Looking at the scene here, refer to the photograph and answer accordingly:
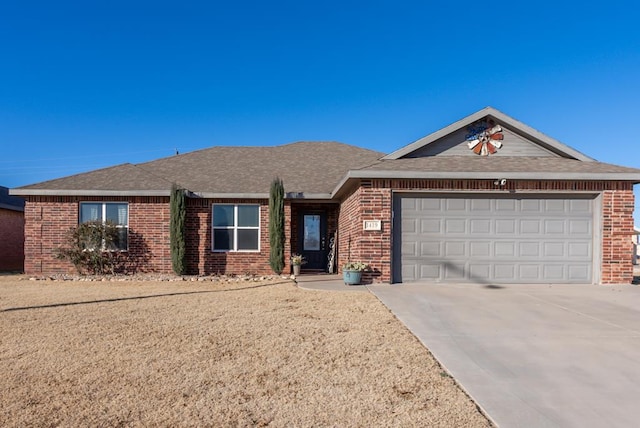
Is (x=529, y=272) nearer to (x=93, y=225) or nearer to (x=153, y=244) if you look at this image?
(x=153, y=244)

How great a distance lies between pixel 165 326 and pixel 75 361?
169 centimetres

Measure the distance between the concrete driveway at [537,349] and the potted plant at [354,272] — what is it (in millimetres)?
1148

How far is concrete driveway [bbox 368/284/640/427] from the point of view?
10.9 ft

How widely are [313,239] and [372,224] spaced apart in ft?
16.9

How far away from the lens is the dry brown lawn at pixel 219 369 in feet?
10.5

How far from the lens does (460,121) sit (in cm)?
1111

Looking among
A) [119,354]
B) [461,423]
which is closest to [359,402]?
[461,423]

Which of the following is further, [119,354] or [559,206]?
[559,206]

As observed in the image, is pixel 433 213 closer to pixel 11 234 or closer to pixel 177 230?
pixel 177 230

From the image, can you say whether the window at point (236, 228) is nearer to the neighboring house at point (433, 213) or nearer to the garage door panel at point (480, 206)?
the neighboring house at point (433, 213)

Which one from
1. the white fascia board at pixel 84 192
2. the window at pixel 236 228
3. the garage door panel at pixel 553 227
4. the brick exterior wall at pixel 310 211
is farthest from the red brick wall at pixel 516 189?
the white fascia board at pixel 84 192

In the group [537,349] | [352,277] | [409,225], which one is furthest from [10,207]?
[537,349]

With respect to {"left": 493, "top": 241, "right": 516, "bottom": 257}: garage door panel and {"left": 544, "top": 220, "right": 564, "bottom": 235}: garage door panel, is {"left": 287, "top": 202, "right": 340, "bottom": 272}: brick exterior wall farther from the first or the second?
{"left": 544, "top": 220, "right": 564, "bottom": 235}: garage door panel

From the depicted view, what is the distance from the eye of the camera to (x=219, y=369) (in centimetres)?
420
